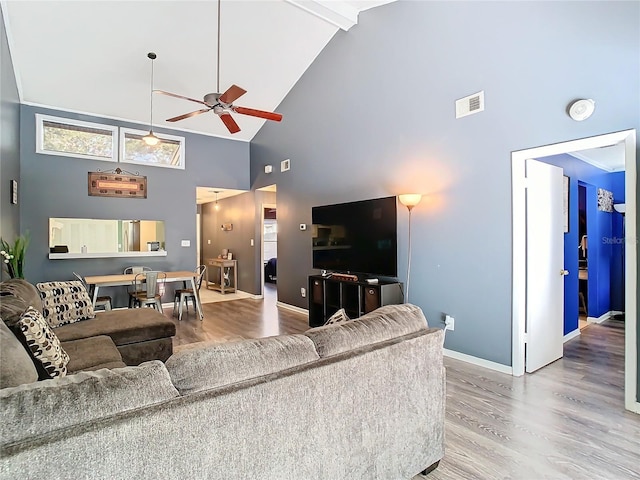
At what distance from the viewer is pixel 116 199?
6.10 metres

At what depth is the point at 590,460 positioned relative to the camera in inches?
79.1

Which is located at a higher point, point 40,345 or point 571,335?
point 40,345

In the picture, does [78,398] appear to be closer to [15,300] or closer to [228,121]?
[15,300]

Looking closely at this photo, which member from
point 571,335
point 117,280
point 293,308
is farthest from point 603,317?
point 117,280

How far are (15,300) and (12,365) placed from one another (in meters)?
1.16

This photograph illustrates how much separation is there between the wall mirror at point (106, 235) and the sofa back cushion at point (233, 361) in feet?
19.0

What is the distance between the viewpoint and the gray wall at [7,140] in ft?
11.8

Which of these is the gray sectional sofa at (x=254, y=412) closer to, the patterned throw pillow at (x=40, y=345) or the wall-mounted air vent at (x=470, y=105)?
the patterned throw pillow at (x=40, y=345)

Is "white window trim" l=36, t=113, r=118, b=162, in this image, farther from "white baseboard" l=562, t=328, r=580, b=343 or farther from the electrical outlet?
"white baseboard" l=562, t=328, r=580, b=343

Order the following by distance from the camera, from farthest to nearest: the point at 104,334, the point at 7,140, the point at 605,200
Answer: the point at 605,200 < the point at 7,140 < the point at 104,334

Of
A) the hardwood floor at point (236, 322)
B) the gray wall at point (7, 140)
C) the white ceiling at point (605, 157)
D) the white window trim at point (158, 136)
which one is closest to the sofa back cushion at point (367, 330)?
the hardwood floor at point (236, 322)

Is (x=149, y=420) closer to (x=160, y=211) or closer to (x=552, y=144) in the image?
(x=552, y=144)

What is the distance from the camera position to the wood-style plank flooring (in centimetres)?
195

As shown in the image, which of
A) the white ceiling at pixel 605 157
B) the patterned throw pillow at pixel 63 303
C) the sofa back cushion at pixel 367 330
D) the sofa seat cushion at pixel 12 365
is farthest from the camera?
the white ceiling at pixel 605 157
